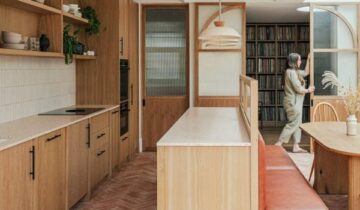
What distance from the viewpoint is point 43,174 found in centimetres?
353

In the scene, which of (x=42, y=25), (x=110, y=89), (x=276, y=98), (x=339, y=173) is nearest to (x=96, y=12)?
(x=110, y=89)

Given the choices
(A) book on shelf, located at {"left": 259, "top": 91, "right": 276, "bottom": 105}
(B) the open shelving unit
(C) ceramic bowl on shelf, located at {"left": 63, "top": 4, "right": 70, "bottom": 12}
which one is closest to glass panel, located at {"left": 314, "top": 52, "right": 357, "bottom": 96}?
(A) book on shelf, located at {"left": 259, "top": 91, "right": 276, "bottom": 105}

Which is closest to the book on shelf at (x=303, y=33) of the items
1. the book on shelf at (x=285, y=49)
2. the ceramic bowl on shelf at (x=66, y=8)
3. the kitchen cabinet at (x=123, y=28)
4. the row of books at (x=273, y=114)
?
the book on shelf at (x=285, y=49)

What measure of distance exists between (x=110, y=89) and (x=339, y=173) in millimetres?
3042

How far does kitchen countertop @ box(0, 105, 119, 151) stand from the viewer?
3.15 metres

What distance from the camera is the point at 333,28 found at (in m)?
7.26

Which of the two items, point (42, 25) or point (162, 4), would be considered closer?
point (42, 25)

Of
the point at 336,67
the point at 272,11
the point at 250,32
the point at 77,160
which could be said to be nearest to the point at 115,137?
the point at 77,160

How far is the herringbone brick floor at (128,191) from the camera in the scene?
14.9ft

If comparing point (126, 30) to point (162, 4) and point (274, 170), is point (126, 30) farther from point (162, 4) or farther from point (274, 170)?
point (274, 170)

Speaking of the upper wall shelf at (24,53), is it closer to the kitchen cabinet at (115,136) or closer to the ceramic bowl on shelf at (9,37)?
the ceramic bowl on shelf at (9,37)

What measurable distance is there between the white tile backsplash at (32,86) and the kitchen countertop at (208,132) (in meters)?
1.57

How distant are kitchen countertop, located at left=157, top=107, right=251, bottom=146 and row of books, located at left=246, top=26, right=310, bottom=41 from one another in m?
5.96

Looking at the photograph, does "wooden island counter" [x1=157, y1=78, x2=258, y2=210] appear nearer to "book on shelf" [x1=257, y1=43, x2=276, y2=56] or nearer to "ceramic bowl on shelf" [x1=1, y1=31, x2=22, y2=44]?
"ceramic bowl on shelf" [x1=1, y1=31, x2=22, y2=44]
